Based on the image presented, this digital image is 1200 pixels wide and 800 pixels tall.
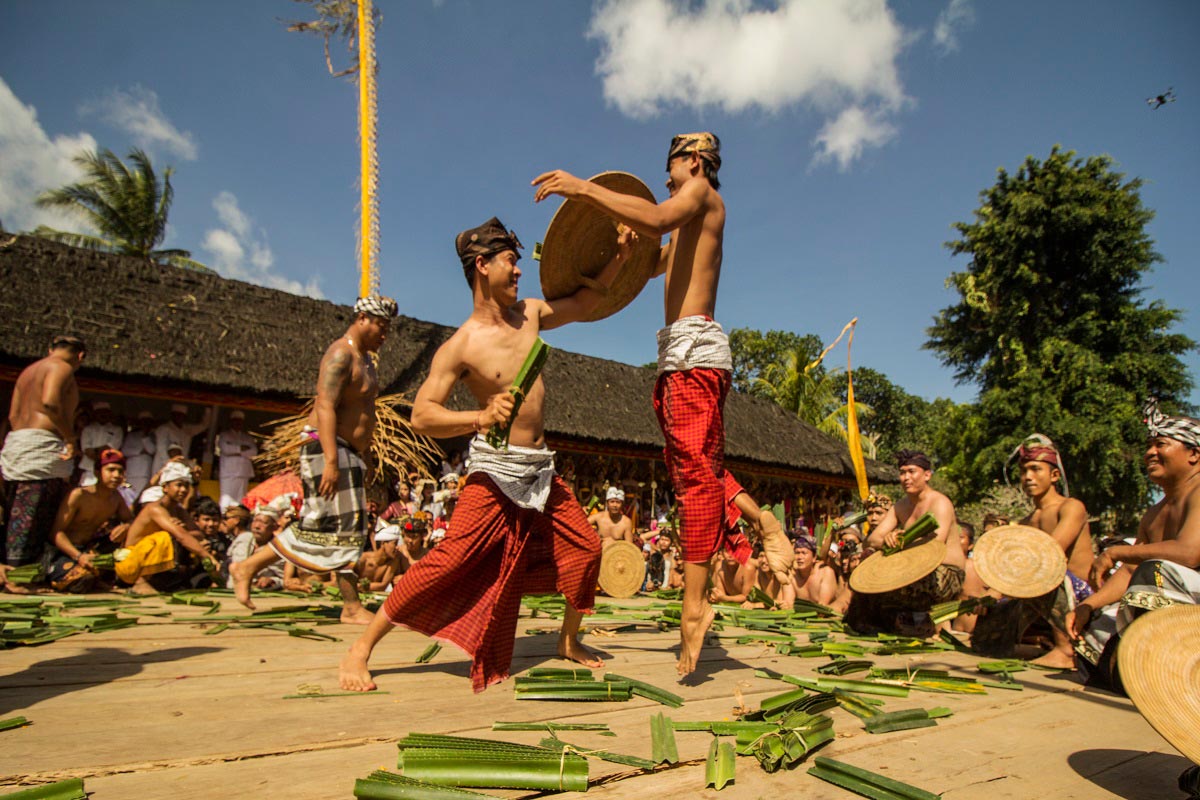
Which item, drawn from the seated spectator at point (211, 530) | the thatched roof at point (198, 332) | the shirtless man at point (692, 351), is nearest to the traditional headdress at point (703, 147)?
the shirtless man at point (692, 351)

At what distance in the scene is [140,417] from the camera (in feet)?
33.4

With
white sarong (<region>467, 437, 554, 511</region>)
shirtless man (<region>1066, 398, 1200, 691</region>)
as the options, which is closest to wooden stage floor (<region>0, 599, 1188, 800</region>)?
shirtless man (<region>1066, 398, 1200, 691</region>)

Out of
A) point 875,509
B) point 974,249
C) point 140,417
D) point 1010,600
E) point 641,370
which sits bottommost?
point 1010,600

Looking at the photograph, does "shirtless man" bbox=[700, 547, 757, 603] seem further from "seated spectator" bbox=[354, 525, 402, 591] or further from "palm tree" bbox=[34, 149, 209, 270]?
"palm tree" bbox=[34, 149, 209, 270]

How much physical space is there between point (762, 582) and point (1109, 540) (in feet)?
14.2

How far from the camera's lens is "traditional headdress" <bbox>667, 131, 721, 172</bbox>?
121 inches

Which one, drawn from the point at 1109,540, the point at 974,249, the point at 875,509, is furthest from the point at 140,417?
the point at 974,249

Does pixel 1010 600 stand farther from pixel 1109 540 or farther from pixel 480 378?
pixel 1109 540

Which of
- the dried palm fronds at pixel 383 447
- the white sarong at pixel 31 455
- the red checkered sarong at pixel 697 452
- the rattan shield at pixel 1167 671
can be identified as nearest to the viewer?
the rattan shield at pixel 1167 671

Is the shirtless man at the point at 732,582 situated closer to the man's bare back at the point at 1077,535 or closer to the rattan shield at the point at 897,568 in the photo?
the rattan shield at the point at 897,568

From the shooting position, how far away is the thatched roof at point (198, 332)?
9.84m

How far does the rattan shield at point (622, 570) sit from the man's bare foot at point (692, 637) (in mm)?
2663

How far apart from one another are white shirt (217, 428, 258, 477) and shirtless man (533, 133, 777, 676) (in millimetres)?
9377

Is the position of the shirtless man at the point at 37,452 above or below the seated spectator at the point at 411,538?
above
